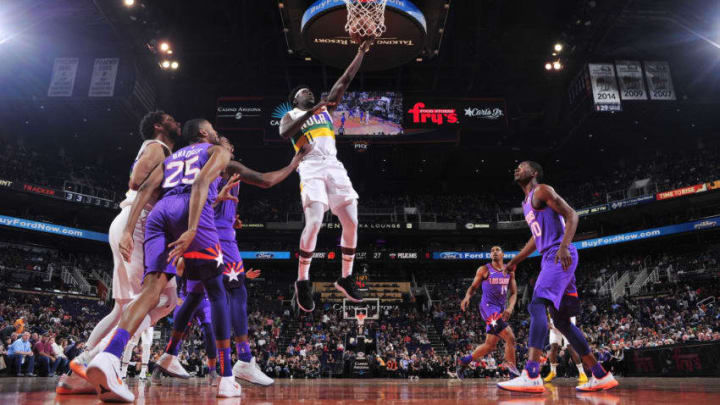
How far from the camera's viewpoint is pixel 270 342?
64.7ft

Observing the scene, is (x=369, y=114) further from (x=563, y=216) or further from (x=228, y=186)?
(x=228, y=186)

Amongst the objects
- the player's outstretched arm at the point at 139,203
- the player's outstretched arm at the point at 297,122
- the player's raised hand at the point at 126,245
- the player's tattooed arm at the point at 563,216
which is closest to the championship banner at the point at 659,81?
the player's tattooed arm at the point at 563,216

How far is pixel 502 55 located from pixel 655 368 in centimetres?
1365

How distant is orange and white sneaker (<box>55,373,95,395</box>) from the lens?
3.49m

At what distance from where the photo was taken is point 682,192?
2252 cm

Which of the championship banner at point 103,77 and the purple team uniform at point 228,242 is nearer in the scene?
the purple team uniform at point 228,242

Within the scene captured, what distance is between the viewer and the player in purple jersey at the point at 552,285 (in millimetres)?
4617

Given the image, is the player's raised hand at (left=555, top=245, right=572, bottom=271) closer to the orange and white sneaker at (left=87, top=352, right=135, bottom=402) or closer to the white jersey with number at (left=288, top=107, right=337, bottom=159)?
the white jersey with number at (left=288, top=107, right=337, bottom=159)

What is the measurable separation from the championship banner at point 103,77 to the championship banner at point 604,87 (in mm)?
19485

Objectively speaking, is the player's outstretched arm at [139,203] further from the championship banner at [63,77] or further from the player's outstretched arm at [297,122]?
the championship banner at [63,77]

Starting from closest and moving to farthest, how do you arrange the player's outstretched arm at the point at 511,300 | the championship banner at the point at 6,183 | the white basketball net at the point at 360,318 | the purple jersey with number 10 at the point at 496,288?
the player's outstretched arm at the point at 511,300
the purple jersey with number 10 at the point at 496,288
the white basketball net at the point at 360,318
the championship banner at the point at 6,183

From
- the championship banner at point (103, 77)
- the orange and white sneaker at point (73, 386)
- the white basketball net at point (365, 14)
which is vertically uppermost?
the championship banner at point (103, 77)

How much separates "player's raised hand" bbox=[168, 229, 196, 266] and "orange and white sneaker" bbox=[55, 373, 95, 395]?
1364 millimetres

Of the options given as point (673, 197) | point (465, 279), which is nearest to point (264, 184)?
point (673, 197)
